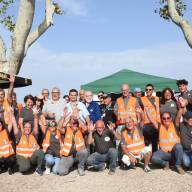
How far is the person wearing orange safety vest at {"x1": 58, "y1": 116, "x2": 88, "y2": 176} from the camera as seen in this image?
7.85 metres

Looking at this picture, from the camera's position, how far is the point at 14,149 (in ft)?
27.1

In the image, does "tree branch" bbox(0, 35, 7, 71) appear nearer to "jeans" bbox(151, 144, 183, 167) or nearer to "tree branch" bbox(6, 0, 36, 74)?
"tree branch" bbox(6, 0, 36, 74)

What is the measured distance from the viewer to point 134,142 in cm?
788

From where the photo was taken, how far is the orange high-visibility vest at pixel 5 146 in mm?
7977

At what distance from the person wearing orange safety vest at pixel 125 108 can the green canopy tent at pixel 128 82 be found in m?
5.88

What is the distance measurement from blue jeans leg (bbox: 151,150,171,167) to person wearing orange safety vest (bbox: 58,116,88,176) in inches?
55.4

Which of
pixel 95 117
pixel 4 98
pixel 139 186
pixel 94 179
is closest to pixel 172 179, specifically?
pixel 139 186

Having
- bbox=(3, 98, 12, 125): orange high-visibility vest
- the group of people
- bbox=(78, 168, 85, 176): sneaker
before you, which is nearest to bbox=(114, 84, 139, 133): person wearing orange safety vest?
the group of people

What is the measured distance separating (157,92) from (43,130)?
6.17 metres

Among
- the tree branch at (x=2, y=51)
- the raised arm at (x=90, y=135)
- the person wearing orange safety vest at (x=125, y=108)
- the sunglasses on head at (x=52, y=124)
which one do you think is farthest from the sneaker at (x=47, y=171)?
the tree branch at (x=2, y=51)

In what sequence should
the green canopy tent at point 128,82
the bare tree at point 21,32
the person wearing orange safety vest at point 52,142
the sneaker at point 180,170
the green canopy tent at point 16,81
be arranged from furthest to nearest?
the green canopy tent at point 128,82
the bare tree at point 21,32
the green canopy tent at point 16,81
the person wearing orange safety vest at point 52,142
the sneaker at point 180,170

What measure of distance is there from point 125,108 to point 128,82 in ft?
21.1

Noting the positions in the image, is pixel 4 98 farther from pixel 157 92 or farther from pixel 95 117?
pixel 157 92

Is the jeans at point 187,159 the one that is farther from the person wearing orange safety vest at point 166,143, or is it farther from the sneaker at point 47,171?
the sneaker at point 47,171
